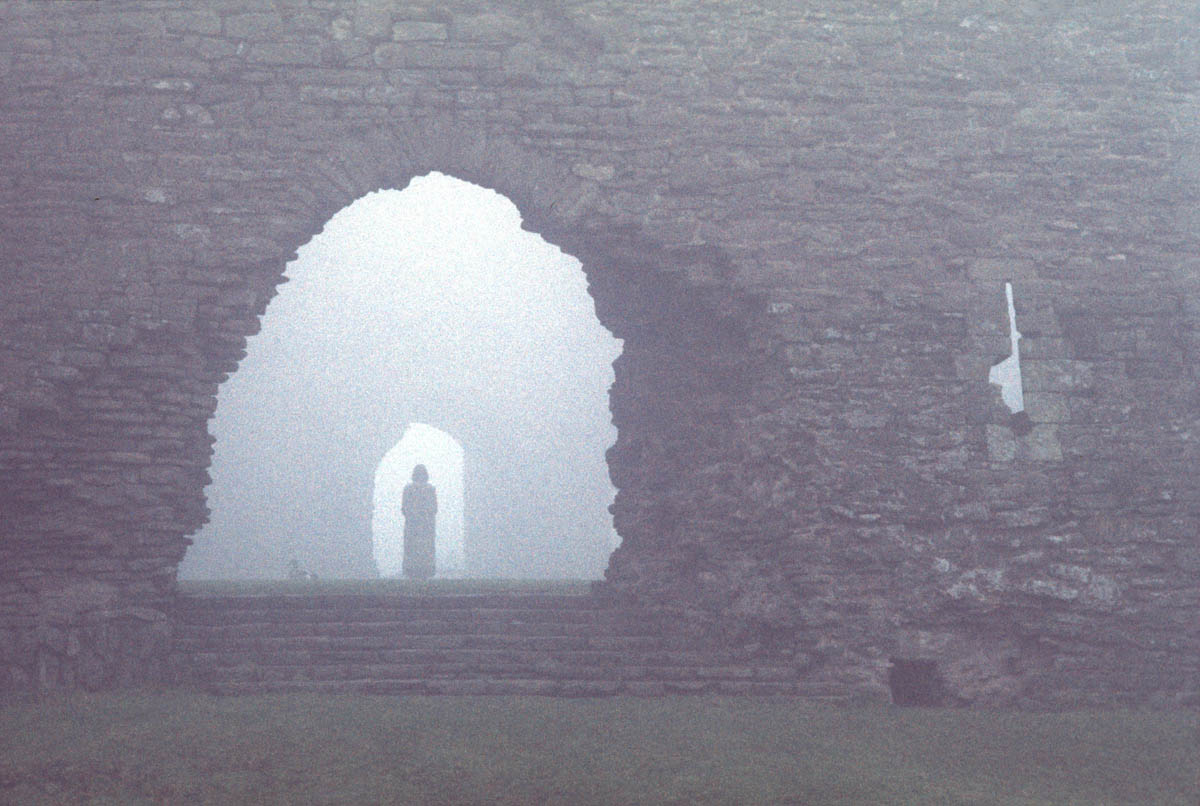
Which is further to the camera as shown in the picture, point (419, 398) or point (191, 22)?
point (419, 398)

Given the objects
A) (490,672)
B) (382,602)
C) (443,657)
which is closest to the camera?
(490,672)

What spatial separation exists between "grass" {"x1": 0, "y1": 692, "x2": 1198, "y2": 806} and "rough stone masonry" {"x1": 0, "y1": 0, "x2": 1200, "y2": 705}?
0.94m

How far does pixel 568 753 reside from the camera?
5.41m

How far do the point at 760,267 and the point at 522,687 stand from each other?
345 centimetres

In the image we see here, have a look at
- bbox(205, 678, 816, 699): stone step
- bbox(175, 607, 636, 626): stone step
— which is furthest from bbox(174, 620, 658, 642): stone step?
bbox(205, 678, 816, 699): stone step

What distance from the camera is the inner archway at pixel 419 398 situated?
2445 centimetres

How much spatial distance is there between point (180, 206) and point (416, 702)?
3.90m

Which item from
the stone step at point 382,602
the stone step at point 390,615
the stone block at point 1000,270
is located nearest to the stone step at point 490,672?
the stone step at point 390,615

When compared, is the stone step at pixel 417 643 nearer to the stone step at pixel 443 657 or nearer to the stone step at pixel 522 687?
the stone step at pixel 443 657

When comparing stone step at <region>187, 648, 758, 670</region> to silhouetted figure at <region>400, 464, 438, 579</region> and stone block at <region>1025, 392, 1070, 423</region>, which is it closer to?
stone block at <region>1025, 392, 1070, 423</region>

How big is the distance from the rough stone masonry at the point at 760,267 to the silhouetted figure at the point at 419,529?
11828 mm

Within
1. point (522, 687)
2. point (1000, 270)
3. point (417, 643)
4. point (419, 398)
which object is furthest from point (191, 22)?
point (419, 398)

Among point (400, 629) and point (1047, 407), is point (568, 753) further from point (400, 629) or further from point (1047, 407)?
point (1047, 407)

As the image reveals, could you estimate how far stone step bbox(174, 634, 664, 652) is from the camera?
295 inches
